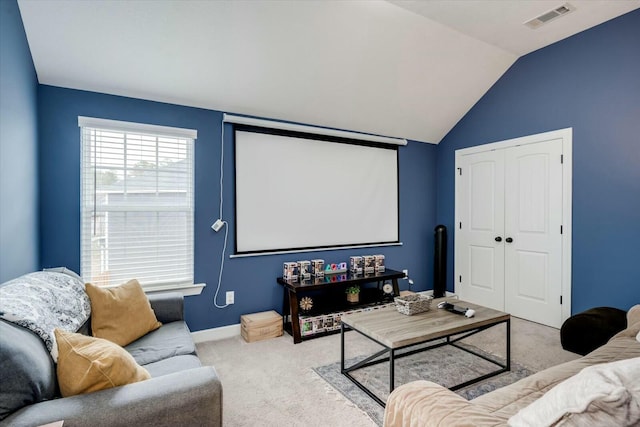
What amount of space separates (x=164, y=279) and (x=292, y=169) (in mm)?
1709

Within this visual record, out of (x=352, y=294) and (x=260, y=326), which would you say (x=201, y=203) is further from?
(x=352, y=294)

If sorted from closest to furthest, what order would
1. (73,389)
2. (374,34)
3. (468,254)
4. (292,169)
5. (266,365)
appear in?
(73,389) < (266,365) < (374,34) < (292,169) < (468,254)

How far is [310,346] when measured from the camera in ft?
10.3

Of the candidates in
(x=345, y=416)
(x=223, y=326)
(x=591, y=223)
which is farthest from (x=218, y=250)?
(x=591, y=223)

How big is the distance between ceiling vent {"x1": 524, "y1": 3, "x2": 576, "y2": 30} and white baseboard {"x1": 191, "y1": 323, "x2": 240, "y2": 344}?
4.12m

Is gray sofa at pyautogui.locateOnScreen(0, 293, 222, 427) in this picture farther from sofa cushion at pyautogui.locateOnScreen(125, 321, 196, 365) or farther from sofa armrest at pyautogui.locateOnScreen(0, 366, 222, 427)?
sofa cushion at pyautogui.locateOnScreen(125, 321, 196, 365)

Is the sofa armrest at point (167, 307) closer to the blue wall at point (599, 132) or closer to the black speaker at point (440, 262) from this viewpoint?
the black speaker at point (440, 262)

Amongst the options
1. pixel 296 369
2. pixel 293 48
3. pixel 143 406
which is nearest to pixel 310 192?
pixel 293 48

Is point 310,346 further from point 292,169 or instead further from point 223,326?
point 292,169

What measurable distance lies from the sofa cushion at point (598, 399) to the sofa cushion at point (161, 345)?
185 centimetres

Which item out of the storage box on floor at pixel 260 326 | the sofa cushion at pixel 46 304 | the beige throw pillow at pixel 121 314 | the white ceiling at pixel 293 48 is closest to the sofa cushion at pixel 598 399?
the sofa cushion at pixel 46 304

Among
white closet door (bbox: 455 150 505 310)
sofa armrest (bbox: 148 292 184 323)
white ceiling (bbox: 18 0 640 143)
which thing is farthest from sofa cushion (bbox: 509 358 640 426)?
white closet door (bbox: 455 150 505 310)

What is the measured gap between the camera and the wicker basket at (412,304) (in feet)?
8.37

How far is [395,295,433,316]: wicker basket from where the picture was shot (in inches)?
100
